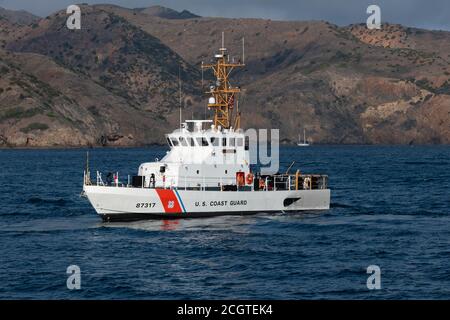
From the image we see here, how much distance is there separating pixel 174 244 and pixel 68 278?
9772 mm

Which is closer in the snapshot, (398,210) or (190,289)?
(190,289)

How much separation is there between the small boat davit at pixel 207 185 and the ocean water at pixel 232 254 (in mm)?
1005

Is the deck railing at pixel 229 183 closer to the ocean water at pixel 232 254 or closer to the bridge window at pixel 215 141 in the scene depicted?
the ocean water at pixel 232 254

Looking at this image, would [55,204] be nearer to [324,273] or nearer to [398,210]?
[398,210]

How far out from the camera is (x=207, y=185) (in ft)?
181

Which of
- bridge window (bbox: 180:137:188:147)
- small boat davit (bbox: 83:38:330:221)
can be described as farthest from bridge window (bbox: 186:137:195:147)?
bridge window (bbox: 180:137:188:147)

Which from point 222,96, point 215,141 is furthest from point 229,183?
point 222,96

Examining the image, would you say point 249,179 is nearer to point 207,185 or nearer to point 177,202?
point 207,185

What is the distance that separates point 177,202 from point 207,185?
133 inches

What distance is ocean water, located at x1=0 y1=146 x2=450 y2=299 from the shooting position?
1353 inches

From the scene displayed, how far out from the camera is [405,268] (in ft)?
126

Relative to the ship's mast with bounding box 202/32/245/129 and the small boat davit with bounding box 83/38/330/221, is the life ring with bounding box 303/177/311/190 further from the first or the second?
the ship's mast with bounding box 202/32/245/129

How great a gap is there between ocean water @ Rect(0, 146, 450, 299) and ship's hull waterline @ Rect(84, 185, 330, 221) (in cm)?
78
